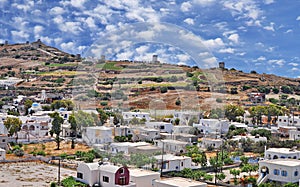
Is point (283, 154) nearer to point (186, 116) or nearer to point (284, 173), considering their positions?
point (284, 173)

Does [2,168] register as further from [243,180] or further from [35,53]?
[35,53]

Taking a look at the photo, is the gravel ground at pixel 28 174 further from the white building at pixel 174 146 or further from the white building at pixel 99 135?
the white building at pixel 174 146

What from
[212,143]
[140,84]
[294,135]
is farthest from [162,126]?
[140,84]

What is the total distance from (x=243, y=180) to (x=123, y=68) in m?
30.6

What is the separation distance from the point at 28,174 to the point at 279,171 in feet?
30.4

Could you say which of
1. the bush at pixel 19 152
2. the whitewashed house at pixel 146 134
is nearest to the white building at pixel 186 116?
the whitewashed house at pixel 146 134

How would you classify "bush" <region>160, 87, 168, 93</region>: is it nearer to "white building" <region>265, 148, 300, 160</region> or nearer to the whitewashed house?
the whitewashed house

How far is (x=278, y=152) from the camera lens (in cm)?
1758

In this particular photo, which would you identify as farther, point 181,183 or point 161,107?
point 161,107

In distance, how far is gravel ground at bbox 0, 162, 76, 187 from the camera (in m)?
14.4

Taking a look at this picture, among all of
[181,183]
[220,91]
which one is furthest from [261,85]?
[181,183]

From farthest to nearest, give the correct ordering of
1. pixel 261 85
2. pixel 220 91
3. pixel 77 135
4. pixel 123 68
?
1. pixel 261 85
2. pixel 123 68
3. pixel 220 91
4. pixel 77 135

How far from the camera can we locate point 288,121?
29.6 m

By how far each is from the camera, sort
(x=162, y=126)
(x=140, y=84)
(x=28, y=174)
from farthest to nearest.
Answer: (x=140, y=84)
(x=162, y=126)
(x=28, y=174)
